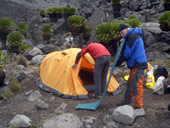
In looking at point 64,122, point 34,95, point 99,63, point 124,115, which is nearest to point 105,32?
point 99,63

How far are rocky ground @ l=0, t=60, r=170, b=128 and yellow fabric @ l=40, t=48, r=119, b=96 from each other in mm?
333

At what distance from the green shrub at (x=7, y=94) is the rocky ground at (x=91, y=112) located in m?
0.14

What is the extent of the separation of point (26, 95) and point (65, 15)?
16.6 metres

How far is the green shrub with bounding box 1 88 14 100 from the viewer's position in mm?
5992

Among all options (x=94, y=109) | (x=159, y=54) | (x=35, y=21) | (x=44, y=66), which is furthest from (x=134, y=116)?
(x=35, y=21)

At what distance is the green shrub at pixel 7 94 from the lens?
5.99 metres

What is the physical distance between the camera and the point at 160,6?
66.2 feet

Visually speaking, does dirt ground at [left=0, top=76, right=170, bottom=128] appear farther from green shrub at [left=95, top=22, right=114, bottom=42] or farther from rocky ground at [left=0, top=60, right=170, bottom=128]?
green shrub at [left=95, top=22, right=114, bottom=42]

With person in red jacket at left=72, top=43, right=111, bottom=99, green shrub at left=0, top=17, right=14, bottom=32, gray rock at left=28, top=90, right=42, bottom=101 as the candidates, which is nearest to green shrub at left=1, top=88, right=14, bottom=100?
gray rock at left=28, top=90, right=42, bottom=101

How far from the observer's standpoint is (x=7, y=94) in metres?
6.13

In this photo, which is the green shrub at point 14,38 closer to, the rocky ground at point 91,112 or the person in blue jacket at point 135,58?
the rocky ground at point 91,112

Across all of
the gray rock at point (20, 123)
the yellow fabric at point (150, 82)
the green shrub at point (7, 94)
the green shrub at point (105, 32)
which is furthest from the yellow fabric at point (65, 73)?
the green shrub at point (105, 32)

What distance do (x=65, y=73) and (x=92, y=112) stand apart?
1.83m

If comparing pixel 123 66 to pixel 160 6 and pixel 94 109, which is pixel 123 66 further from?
pixel 160 6
